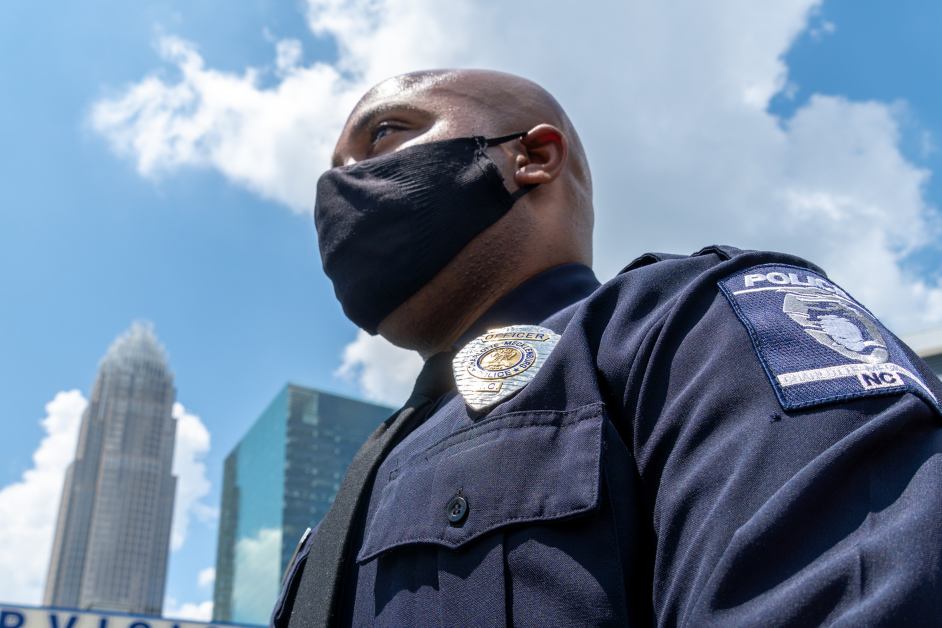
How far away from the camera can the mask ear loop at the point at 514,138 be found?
194 centimetres

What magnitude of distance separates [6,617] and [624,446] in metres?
8.71

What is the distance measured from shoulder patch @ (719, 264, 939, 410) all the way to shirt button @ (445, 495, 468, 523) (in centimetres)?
48

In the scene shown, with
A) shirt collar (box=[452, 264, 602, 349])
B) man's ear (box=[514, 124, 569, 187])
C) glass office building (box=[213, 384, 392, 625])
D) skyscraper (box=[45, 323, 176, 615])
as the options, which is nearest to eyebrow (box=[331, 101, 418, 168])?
man's ear (box=[514, 124, 569, 187])

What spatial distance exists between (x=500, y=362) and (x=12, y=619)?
8.45 meters

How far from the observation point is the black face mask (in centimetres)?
183

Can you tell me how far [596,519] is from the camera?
3.04 feet

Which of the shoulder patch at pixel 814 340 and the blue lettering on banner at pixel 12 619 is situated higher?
the blue lettering on banner at pixel 12 619

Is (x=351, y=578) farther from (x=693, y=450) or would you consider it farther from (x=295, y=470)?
(x=295, y=470)

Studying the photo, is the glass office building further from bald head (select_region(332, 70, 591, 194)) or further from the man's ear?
the man's ear

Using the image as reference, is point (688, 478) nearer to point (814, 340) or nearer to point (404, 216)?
point (814, 340)

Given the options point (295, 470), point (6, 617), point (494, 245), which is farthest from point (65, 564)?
point (494, 245)

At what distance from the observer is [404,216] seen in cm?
184

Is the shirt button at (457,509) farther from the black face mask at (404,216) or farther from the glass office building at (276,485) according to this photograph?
the glass office building at (276,485)

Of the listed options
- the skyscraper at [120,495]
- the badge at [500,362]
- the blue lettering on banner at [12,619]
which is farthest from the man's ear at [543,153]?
the skyscraper at [120,495]
